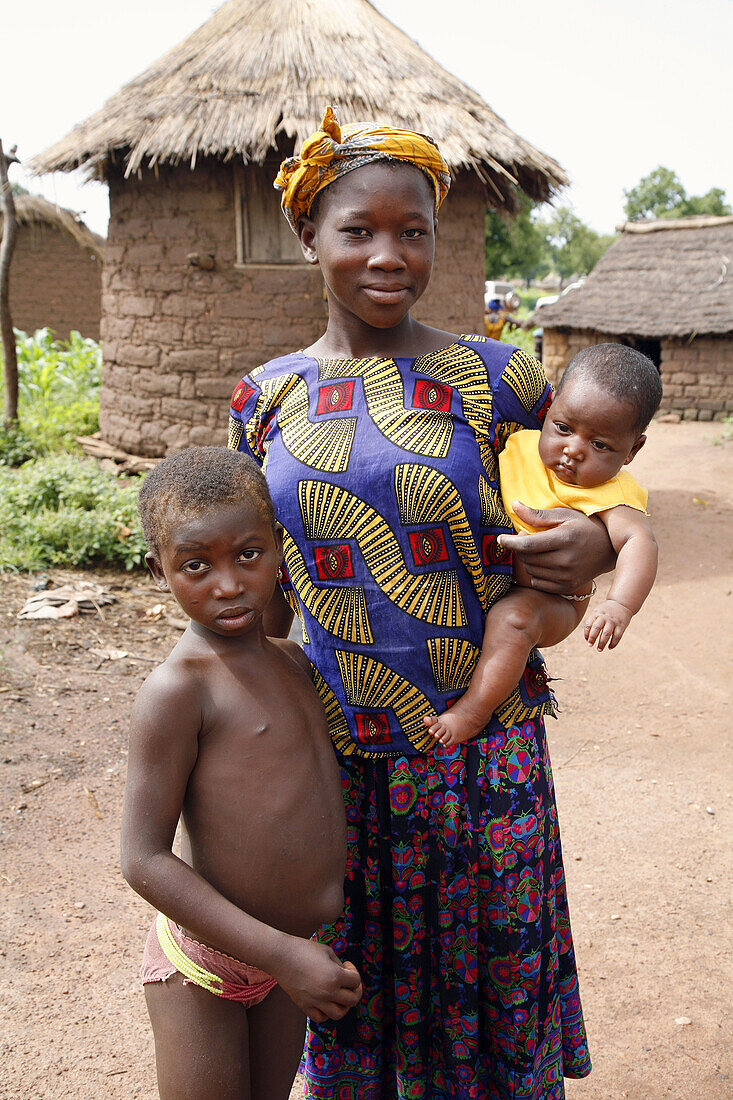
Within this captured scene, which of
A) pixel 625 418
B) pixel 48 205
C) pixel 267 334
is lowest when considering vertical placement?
pixel 625 418

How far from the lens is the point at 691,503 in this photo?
839 centimetres

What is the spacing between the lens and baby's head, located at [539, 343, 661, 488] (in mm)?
1549

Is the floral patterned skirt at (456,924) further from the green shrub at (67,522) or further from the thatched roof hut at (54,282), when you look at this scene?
the thatched roof hut at (54,282)

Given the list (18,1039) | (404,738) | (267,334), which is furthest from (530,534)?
(267,334)

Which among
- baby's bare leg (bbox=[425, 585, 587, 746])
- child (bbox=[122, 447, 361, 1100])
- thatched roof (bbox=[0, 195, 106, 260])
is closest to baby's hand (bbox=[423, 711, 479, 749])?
baby's bare leg (bbox=[425, 585, 587, 746])

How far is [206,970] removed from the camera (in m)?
1.28

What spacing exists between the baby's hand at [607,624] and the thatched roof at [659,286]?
486 inches

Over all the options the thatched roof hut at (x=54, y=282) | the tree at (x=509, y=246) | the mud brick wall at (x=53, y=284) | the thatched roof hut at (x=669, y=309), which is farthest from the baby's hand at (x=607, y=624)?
the tree at (x=509, y=246)

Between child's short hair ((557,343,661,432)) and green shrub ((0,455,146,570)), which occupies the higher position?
child's short hair ((557,343,661,432))

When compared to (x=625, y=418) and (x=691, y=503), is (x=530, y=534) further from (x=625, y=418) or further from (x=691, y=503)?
(x=691, y=503)

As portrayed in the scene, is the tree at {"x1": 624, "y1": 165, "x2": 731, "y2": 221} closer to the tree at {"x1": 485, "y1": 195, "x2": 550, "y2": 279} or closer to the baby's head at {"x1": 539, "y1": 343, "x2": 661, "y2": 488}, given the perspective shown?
the tree at {"x1": 485, "y1": 195, "x2": 550, "y2": 279}

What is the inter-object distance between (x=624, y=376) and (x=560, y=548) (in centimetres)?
35

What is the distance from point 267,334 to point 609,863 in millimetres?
5134

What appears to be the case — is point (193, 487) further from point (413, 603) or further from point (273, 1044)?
point (273, 1044)
